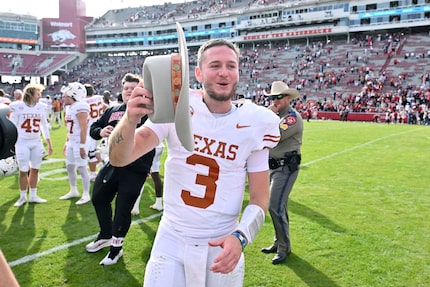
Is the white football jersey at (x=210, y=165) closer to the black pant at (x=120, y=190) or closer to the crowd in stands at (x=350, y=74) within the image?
the black pant at (x=120, y=190)

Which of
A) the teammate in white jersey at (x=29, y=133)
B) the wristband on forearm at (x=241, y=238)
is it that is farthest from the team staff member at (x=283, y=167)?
the teammate in white jersey at (x=29, y=133)

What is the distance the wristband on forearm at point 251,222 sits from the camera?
2016 mm

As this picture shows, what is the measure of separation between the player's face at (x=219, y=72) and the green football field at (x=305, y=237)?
8.54 ft

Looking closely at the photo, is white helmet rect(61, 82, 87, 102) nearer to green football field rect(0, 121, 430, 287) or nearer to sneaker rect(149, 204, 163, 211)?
green football field rect(0, 121, 430, 287)

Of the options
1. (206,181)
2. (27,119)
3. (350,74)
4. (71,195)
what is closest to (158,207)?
(71,195)

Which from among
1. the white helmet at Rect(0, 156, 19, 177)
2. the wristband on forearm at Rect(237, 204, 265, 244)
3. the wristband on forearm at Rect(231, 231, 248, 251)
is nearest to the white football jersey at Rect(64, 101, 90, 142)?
the white helmet at Rect(0, 156, 19, 177)

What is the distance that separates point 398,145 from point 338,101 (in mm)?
21753

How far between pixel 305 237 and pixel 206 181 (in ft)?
11.9

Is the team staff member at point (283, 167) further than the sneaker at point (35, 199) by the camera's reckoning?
No

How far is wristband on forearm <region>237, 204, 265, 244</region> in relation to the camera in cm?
202

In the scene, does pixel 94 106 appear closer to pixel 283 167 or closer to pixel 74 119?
pixel 74 119

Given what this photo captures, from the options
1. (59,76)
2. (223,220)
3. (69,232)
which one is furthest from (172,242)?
(59,76)

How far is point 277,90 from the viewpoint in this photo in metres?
4.71

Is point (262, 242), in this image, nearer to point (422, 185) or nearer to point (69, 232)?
point (69, 232)
